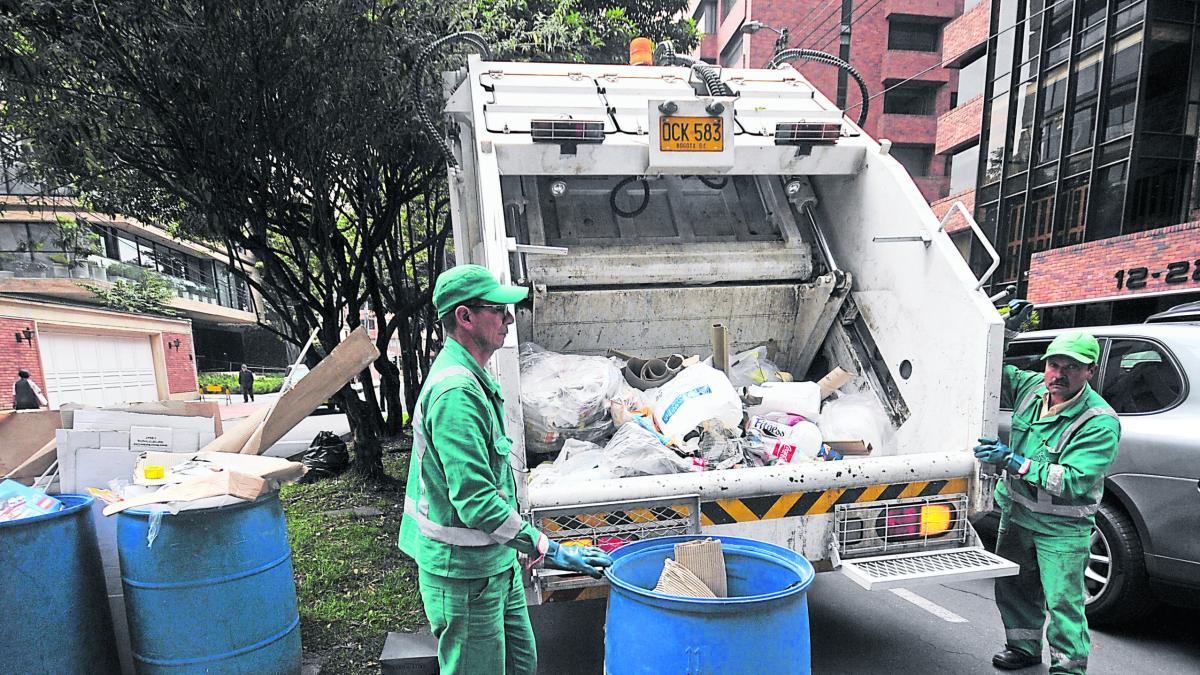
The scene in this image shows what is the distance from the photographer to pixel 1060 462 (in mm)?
2383

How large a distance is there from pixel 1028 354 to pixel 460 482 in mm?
3872

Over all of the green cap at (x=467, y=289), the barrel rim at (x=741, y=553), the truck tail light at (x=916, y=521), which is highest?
the green cap at (x=467, y=289)

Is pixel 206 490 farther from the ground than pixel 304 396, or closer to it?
closer to it

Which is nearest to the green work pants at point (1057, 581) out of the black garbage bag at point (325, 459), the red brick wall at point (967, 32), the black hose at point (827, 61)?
the black hose at point (827, 61)

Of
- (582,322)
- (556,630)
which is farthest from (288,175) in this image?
(556,630)

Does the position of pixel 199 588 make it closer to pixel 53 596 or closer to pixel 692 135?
pixel 53 596

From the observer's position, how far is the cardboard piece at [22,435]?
2.88 metres

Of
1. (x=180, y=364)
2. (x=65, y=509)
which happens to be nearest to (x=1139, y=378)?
(x=65, y=509)

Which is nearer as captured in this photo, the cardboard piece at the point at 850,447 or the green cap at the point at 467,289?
the green cap at the point at 467,289

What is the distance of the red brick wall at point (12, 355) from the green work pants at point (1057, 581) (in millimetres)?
17031

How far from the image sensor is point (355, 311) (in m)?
6.05

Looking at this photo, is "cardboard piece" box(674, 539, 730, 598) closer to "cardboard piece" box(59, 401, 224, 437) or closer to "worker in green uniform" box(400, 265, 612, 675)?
"worker in green uniform" box(400, 265, 612, 675)

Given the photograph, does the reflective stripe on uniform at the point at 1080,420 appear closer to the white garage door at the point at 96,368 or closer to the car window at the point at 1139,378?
the car window at the point at 1139,378

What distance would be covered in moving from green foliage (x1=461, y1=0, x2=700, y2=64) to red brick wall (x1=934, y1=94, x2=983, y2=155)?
1178 cm
